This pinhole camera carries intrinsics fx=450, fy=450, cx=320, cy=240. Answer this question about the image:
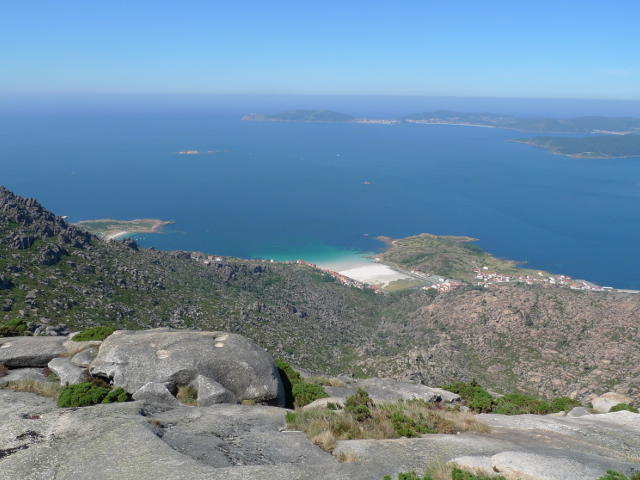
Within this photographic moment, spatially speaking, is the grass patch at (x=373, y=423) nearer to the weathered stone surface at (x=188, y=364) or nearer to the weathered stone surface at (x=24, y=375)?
the weathered stone surface at (x=188, y=364)

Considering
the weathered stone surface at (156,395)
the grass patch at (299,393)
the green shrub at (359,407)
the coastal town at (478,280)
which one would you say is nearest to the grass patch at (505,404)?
the green shrub at (359,407)

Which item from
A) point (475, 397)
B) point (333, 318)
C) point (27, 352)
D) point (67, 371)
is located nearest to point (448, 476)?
point (475, 397)

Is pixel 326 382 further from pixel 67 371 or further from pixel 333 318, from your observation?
pixel 333 318

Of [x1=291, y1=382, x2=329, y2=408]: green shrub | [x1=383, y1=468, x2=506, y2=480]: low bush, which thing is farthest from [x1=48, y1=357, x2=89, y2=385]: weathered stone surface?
[x1=383, y1=468, x2=506, y2=480]: low bush

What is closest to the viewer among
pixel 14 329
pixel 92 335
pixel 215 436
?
pixel 215 436

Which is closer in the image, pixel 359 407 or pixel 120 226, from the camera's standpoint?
pixel 359 407
